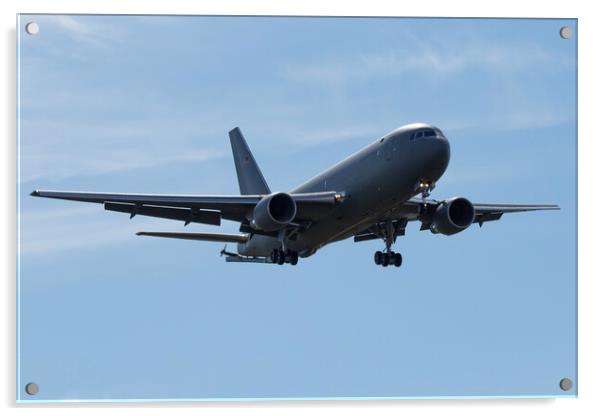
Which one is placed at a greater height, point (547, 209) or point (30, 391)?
point (547, 209)

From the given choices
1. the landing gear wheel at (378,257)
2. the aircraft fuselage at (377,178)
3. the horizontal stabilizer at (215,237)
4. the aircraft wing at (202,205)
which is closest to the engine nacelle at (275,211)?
the aircraft wing at (202,205)

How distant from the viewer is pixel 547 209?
20.8m

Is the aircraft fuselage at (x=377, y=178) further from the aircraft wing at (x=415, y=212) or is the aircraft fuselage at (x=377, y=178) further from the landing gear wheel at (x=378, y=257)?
the landing gear wheel at (x=378, y=257)

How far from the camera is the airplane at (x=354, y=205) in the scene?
25.5 metres

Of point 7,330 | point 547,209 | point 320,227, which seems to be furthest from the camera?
point 320,227

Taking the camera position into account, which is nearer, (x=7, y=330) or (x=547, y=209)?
(x=7, y=330)

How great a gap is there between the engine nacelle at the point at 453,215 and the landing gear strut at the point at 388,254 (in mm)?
1084

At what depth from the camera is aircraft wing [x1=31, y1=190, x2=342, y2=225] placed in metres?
25.7

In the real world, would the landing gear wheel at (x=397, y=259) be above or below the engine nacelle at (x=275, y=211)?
below

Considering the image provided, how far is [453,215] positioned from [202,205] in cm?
613

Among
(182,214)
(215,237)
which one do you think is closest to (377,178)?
(182,214)

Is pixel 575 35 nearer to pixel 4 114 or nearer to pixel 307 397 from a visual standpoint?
pixel 307 397
